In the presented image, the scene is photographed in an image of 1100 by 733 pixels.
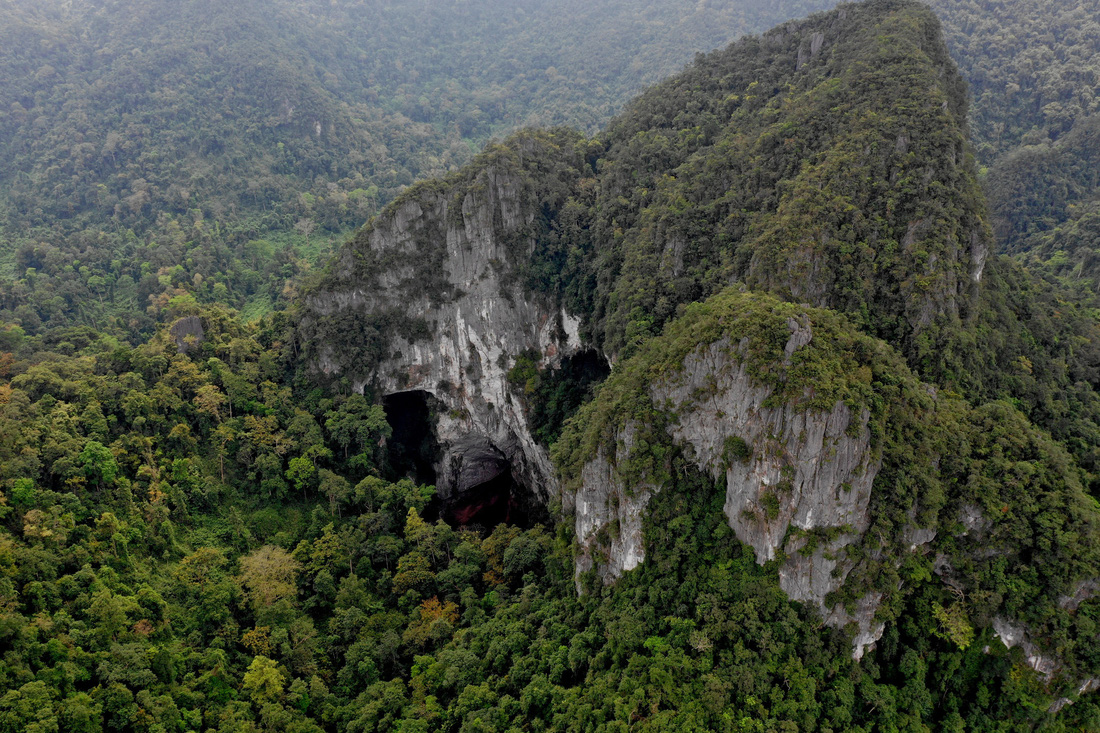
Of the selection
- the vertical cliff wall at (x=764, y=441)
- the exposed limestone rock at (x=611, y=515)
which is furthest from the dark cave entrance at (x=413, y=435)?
the vertical cliff wall at (x=764, y=441)

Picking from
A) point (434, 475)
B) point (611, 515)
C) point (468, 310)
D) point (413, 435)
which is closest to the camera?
point (611, 515)

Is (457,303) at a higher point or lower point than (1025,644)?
higher

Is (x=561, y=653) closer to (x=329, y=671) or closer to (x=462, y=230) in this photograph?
(x=329, y=671)

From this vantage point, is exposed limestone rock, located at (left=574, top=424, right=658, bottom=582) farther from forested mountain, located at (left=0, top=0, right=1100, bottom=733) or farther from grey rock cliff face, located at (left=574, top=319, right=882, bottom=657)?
grey rock cliff face, located at (left=574, top=319, right=882, bottom=657)

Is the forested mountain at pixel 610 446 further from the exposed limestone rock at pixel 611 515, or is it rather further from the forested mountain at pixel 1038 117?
the forested mountain at pixel 1038 117

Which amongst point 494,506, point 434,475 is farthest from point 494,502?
point 434,475

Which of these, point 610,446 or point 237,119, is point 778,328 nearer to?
point 610,446

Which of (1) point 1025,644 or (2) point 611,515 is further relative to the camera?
(2) point 611,515
